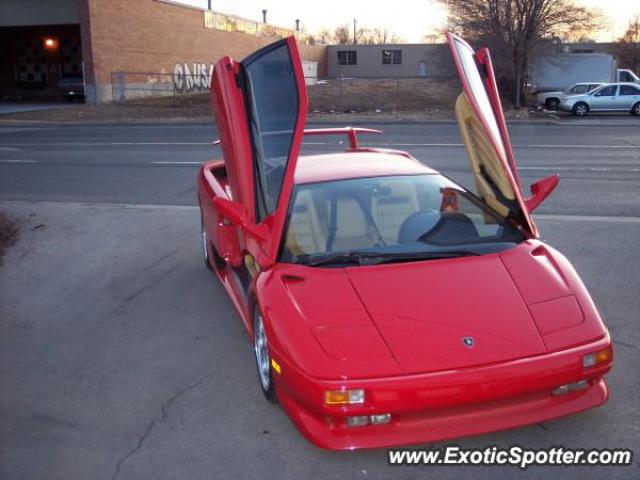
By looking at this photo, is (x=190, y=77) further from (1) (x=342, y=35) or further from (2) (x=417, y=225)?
(1) (x=342, y=35)

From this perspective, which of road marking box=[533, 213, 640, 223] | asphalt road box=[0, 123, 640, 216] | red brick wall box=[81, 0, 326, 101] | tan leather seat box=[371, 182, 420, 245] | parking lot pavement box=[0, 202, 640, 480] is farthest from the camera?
red brick wall box=[81, 0, 326, 101]

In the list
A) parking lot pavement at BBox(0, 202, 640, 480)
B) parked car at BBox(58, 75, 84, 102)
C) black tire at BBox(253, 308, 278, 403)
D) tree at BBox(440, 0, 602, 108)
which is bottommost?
parking lot pavement at BBox(0, 202, 640, 480)

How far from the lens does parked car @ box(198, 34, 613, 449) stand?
10.5 feet

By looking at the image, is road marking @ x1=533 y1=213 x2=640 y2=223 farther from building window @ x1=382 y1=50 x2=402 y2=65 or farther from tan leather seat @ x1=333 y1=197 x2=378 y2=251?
building window @ x1=382 y1=50 x2=402 y2=65

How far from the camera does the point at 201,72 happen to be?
149 feet

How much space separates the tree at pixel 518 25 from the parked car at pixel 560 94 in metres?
1.88

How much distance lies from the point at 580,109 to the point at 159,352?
2650cm

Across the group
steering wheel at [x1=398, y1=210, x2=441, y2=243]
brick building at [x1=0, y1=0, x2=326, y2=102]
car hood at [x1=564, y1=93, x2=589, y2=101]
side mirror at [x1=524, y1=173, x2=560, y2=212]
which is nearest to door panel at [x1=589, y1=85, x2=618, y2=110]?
car hood at [x1=564, y1=93, x2=589, y2=101]

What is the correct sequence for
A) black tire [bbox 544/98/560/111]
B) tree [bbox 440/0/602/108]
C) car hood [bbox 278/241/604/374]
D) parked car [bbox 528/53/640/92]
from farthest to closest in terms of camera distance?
parked car [bbox 528/53/640/92] → black tire [bbox 544/98/560/111] → tree [bbox 440/0/602/108] → car hood [bbox 278/241/604/374]

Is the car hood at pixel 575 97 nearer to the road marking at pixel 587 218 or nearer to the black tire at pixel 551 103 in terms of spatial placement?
the black tire at pixel 551 103

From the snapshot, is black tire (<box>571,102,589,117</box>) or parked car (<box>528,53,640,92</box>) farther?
parked car (<box>528,53,640,92</box>)

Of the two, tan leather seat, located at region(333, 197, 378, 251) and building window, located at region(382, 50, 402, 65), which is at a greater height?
building window, located at region(382, 50, 402, 65)

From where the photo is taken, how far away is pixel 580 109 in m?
27.9

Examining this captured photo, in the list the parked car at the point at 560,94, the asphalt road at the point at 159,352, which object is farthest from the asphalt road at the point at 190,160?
the parked car at the point at 560,94
